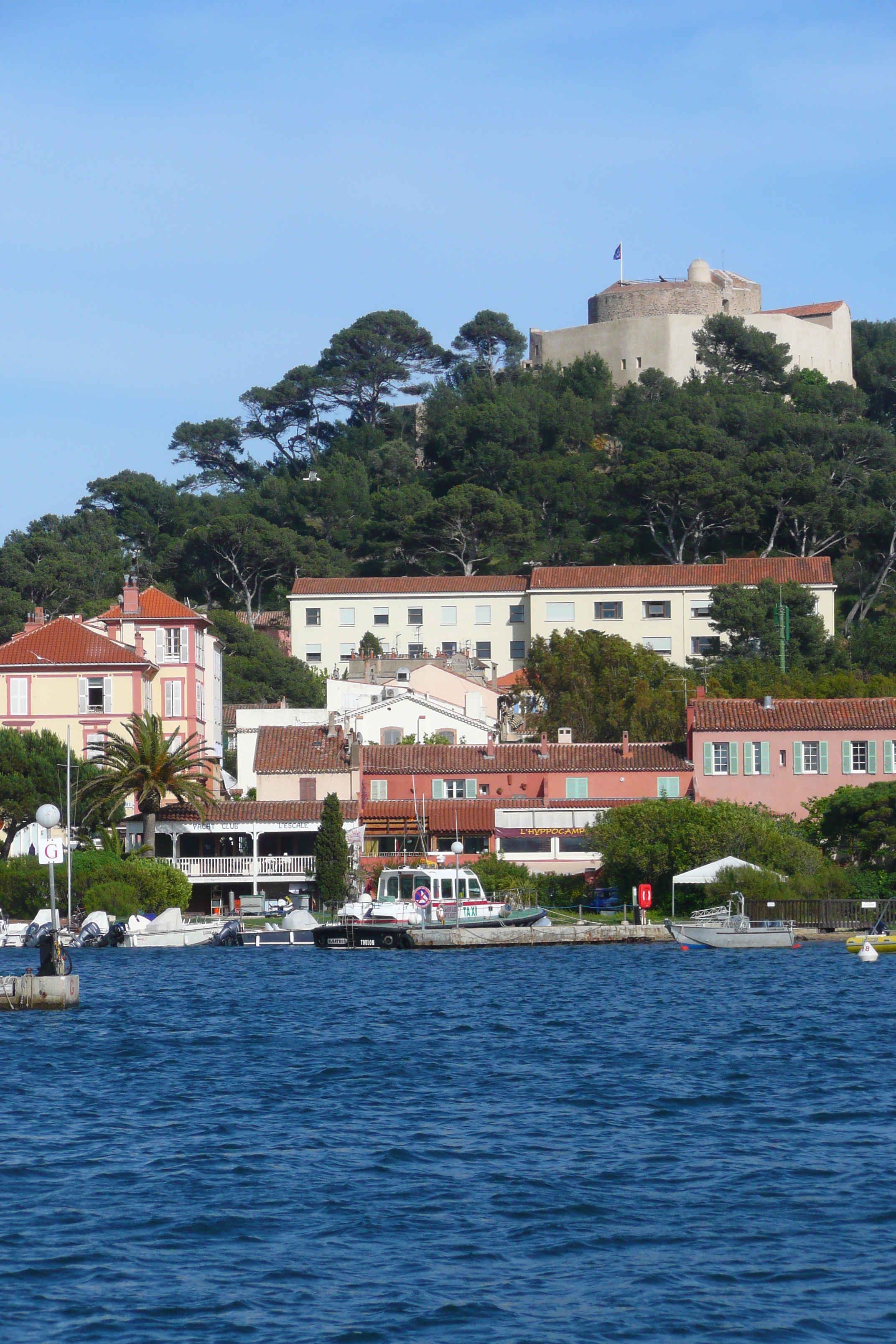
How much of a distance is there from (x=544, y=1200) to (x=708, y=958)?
32.9m

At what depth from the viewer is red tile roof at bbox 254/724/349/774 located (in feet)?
232

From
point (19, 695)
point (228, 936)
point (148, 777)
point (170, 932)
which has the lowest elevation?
point (228, 936)

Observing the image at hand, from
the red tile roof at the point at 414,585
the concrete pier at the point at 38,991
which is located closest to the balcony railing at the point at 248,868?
the concrete pier at the point at 38,991

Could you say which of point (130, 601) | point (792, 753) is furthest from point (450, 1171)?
point (130, 601)

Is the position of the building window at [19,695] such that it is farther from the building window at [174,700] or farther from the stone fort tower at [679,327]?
the stone fort tower at [679,327]

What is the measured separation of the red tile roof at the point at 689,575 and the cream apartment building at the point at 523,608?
69 mm

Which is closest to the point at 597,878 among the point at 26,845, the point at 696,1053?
the point at 26,845

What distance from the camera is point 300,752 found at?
71938 mm

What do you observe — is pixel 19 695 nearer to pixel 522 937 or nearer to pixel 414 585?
pixel 522 937

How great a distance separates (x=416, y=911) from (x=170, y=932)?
7809 mm

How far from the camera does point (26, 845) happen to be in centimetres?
6856

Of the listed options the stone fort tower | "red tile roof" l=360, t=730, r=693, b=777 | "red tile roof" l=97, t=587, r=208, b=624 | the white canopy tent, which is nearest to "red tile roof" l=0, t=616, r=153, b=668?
"red tile roof" l=97, t=587, r=208, b=624

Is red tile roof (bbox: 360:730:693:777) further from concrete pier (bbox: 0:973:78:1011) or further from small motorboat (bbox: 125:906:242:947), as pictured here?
concrete pier (bbox: 0:973:78:1011)

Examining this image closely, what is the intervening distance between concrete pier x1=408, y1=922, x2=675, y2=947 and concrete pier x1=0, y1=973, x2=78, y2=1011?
22886mm
